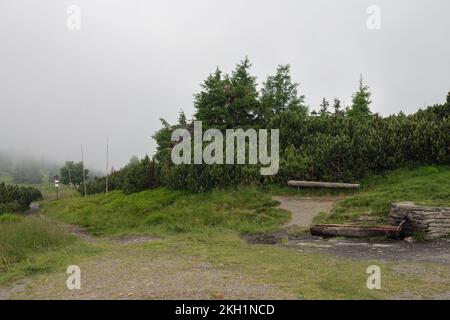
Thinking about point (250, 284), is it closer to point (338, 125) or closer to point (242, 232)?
point (242, 232)

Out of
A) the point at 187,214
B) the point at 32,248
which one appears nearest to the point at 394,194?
the point at 187,214

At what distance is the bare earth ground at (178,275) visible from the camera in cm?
818

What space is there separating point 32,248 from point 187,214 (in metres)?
8.95

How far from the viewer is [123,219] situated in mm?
23641

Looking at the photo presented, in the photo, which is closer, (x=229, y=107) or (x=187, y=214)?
(x=187, y=214)

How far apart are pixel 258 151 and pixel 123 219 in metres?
10.3

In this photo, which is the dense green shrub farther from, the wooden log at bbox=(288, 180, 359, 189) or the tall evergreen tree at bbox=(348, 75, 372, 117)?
the tall evergreen tree at bbox=(348, 75, 372, 117)

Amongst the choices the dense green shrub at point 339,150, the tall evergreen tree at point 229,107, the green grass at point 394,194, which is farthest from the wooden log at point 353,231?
the tall evergreen tree at point 229,107

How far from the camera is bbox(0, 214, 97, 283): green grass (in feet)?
→ 38.6

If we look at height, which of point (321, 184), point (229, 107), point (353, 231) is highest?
point (229, 107)

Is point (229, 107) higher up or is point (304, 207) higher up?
point (229, 107)

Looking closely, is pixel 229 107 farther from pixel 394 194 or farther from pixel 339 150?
pixel 394 194

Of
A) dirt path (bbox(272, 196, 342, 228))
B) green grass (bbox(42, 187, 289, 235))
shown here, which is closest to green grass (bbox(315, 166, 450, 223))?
dirt path (bbox(272, 196, 342, 228))

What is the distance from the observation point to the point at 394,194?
19.1 metres
